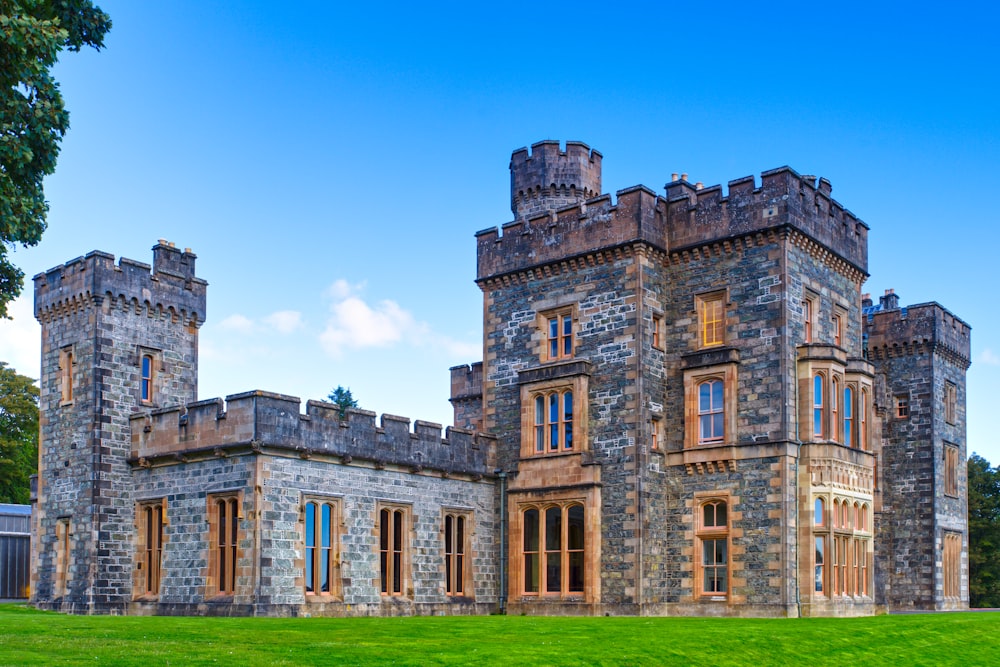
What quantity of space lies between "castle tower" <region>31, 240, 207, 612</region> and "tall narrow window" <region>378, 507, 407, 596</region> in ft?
21.1

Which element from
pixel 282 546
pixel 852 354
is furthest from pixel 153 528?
pixel 852 354

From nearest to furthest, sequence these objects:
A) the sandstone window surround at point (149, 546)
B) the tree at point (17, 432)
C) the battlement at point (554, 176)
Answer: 1. the sandstone window surround at point (149, 546)
2. the battlement at point (554, 176)
3. the tree at point (17, 432)

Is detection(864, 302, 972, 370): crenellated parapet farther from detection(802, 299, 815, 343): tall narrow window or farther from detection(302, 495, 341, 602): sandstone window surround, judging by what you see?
detection(302, 495, 341, 602): sandstone window surround

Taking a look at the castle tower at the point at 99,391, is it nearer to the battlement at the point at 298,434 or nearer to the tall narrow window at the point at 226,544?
the battlement at the point at 298,434

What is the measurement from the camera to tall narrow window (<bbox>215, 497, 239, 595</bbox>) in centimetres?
2670

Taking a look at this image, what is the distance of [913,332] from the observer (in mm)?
39531

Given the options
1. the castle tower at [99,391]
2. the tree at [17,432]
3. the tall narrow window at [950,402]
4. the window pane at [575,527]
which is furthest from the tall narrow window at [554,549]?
the tree at [17,432]

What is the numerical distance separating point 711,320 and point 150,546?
1560cm

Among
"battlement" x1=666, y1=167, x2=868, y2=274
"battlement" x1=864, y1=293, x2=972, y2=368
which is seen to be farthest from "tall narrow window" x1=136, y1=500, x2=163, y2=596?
"battlement" x1=864, y1=293, x2=972, y2=368

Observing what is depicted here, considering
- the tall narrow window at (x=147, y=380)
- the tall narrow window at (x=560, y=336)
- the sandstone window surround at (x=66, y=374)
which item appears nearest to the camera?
the sandstone window surround at (x=66, y=374)

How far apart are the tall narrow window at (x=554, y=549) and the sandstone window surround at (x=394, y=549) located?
3.74 metres

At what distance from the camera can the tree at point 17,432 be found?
5447 cm

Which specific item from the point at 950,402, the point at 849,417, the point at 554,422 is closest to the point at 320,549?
the point at 554,422

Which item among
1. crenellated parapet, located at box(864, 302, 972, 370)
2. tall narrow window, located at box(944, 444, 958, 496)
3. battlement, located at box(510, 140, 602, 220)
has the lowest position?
tall narrow window, located at box(944, 444, 958, 496)
